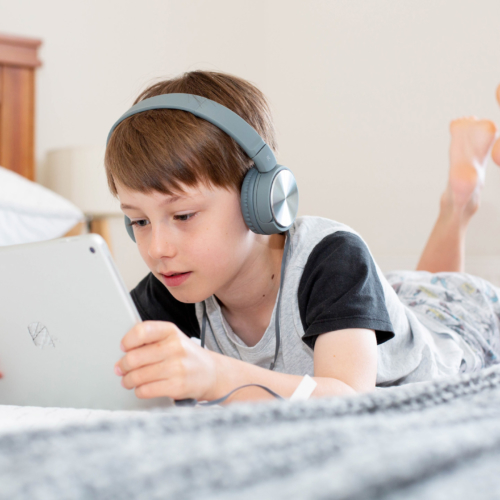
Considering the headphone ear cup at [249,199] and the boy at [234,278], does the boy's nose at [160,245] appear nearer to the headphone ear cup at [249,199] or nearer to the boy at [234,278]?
the boy at [234,278]

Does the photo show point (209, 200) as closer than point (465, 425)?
No

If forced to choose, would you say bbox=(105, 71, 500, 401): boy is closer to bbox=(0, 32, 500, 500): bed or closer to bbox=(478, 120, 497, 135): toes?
bbox=(0, 32, 500, 500): bed

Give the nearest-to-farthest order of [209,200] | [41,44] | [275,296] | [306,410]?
[306,410] → [209,200] → [275,296] → [41,44]

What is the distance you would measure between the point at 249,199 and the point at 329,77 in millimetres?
1760

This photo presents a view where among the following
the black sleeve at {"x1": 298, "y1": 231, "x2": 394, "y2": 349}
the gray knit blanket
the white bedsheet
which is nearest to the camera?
the gray knit blanket

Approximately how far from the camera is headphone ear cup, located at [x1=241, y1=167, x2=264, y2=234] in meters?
0.76

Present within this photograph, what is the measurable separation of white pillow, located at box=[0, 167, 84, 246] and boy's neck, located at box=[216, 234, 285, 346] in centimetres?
76

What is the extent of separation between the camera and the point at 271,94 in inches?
108

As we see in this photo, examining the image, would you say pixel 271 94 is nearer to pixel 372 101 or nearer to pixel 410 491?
pixel 372 101

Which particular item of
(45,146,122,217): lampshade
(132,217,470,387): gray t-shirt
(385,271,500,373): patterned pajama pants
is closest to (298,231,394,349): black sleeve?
(132,217,470,387): gray t-shirt

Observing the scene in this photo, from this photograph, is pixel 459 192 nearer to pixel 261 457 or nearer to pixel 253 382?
pixel 253 382

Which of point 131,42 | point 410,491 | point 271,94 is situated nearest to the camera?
point 410,491

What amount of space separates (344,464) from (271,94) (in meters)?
2.69

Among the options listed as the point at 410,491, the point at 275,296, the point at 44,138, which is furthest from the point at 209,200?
the point at 44,138
